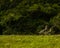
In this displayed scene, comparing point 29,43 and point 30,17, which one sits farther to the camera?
point 30,17

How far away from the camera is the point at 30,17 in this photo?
15.2 metres

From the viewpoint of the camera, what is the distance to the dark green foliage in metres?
14.5

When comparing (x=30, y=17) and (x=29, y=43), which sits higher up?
(x=29, y=43)

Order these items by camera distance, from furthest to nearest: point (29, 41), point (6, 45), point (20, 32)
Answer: point (20, 32), point (29, 41), point (6, 45)

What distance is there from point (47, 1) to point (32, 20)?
6.37ft

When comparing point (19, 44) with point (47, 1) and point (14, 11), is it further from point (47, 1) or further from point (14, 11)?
point (47, 1)

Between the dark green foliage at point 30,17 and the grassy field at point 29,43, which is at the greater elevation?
the grassy field at point 29,43

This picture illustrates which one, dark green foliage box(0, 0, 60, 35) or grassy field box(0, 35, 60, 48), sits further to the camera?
dark green foliage box(0, 0, 60, 35)

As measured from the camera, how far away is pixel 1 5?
1576 centimetres

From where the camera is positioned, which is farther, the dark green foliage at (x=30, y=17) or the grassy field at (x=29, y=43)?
the dark green foliage at (x=30, y=17)

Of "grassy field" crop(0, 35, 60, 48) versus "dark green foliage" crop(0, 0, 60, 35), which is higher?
"grassy field" crop(0, 35, 60, 48)

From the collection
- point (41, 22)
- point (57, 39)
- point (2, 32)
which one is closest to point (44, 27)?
point (41, 22)

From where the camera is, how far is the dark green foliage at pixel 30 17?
14.5 m

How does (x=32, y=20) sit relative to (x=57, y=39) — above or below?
below
